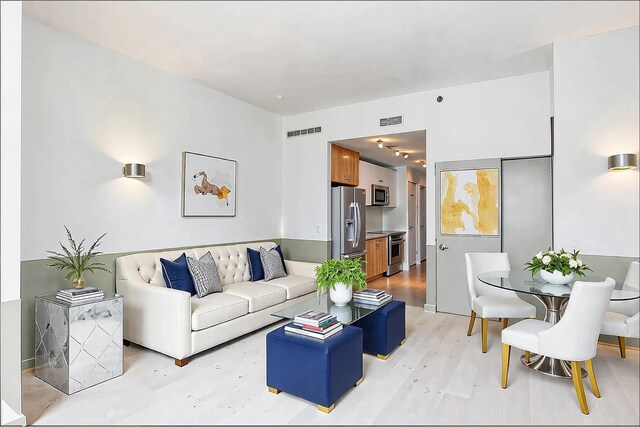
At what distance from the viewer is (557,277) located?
2551 mm

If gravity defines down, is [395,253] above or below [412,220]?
below

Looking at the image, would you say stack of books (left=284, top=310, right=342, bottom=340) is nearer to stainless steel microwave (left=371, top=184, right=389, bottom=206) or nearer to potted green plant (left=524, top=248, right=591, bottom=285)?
potted green plant (left=524, top=248, right=591, bottom=285)

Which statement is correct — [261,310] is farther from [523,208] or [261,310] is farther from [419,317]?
[523,208]

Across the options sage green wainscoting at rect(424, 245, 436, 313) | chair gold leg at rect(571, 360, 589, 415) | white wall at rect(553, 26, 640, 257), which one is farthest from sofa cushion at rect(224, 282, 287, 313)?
white wall at rect(553, 26, 640, 257)

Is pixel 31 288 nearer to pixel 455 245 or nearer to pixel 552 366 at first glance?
pixel 552 366

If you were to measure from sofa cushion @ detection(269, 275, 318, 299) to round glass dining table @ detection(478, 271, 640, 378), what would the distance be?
6.13 ft

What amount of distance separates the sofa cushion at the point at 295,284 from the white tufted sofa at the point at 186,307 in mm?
11

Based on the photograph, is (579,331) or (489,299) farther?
(489,299)

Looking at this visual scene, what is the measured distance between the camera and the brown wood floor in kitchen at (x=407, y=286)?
191 inches

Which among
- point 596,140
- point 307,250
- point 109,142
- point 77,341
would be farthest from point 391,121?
point 77,341

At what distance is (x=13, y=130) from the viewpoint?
1867 mm

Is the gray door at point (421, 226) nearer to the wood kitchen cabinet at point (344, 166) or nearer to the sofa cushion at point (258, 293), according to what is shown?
the wood kitchen cabinet at point (344, 166)

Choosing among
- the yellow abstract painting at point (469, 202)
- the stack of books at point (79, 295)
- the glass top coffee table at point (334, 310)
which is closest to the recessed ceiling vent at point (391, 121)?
the yellow abstract painting at point (469, 202)

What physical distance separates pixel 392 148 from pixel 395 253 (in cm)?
229
